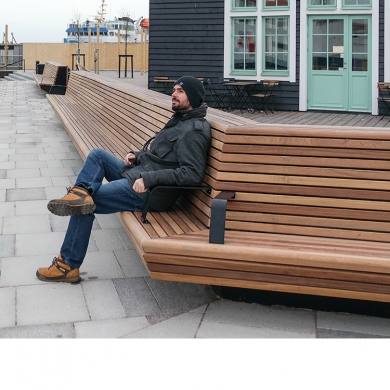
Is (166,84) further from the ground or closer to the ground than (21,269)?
further from the ground

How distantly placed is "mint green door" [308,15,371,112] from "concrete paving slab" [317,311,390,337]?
1313cm

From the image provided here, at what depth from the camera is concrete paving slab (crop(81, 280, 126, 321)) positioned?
4402 mm

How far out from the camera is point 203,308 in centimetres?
454

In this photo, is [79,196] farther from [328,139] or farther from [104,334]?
[328,139]

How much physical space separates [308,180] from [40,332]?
1.93 m

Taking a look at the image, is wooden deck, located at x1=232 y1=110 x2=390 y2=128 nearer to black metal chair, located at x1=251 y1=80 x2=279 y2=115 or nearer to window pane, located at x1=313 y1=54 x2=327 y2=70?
black metal chair, located at x1=251 y1=80 x2=279 y2=115

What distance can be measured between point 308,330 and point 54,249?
8.36 feet

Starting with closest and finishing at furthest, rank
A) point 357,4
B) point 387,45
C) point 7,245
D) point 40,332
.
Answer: point 40,332, point 7,245, point 387,45, point 357,4

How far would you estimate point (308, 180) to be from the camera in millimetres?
4359

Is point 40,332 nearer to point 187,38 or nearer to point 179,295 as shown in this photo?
point 179,295

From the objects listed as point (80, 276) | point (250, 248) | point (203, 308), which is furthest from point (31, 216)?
point (250, 248)

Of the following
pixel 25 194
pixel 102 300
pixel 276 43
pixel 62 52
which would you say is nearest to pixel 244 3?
pixel 276 43

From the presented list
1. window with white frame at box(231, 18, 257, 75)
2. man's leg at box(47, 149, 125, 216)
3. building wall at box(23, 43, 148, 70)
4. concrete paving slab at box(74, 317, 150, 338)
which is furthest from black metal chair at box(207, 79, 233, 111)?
building wall at box(23, 43, 148, 70)

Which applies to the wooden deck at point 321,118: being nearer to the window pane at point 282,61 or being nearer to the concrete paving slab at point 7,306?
the window pane at point 282,61
